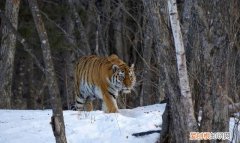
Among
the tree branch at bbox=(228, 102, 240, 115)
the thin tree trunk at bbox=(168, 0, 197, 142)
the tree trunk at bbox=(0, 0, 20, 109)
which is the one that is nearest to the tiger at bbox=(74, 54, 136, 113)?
Result: the tree trunk at bbox=(0, 0, 20, 109)

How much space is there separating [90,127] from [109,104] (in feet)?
5.41

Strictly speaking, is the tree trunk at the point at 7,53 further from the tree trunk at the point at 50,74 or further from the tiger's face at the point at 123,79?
the tree trunk at the point at 50,74

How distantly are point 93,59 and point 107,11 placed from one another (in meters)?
4.96

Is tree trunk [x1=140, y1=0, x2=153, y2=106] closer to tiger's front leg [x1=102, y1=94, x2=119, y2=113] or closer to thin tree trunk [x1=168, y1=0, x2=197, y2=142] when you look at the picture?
tiger's front leg [x1=102, y1=94, x2=119, y2=113]

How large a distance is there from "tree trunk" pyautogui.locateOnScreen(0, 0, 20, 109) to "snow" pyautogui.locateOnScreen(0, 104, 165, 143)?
2.90 meters

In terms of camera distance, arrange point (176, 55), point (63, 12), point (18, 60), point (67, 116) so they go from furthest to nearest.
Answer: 1. point (18, 60)
2. point (63, 12)
3. point (67, 116)
4. point (176, 55)

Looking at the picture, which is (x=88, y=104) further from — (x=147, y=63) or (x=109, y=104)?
(x=147, y=63)

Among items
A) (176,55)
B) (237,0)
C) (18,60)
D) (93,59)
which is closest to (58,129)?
(176,55)

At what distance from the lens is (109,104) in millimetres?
10445

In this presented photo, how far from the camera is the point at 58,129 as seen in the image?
22.1ft

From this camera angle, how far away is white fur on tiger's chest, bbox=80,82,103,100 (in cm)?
1100

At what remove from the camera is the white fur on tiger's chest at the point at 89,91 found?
36.1ft

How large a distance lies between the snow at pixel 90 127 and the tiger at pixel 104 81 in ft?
2.05

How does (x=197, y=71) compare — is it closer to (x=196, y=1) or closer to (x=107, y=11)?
(x=196, y=1)
